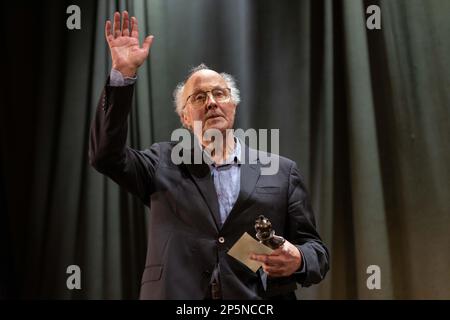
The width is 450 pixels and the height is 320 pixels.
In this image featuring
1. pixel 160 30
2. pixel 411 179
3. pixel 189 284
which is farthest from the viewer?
pixel 160 30

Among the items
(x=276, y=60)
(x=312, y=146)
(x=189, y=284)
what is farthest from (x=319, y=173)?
(x=189, y=284)

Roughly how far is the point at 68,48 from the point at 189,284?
152 cm

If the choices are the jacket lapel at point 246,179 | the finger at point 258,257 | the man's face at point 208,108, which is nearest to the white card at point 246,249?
the finger at point 258,257

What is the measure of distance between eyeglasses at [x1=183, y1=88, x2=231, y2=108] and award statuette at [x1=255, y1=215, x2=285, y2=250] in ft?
1.80

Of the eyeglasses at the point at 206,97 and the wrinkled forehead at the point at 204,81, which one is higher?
the wrinkled forehead at the point at 204,81

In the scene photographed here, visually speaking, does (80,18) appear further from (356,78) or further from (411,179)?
(411,179)

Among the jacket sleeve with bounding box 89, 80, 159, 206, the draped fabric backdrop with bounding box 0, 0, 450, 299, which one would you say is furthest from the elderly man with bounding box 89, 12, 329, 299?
the draped fabric backdrop with bounding box 0, 0, 450, 299

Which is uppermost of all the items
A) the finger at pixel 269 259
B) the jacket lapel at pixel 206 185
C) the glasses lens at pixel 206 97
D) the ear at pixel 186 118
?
the glasses lens at pixel 206 97

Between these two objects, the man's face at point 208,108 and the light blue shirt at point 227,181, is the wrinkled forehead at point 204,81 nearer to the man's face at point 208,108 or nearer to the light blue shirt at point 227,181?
Result: the man's face at point 208,108

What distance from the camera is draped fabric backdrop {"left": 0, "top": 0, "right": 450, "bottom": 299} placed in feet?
7.42

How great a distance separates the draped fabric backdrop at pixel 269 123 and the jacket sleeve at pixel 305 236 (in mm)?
756

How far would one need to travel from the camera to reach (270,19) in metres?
2.44

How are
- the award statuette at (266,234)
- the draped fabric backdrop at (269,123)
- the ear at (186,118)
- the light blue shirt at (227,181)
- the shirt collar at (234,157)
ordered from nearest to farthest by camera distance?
the award statuette at (266,234), the light blue shirt at (227,181), the shirt collar at (234,157), the ear at (186,118), the draped fabric backdrop at (269,123)

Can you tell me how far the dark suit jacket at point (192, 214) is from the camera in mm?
1341
